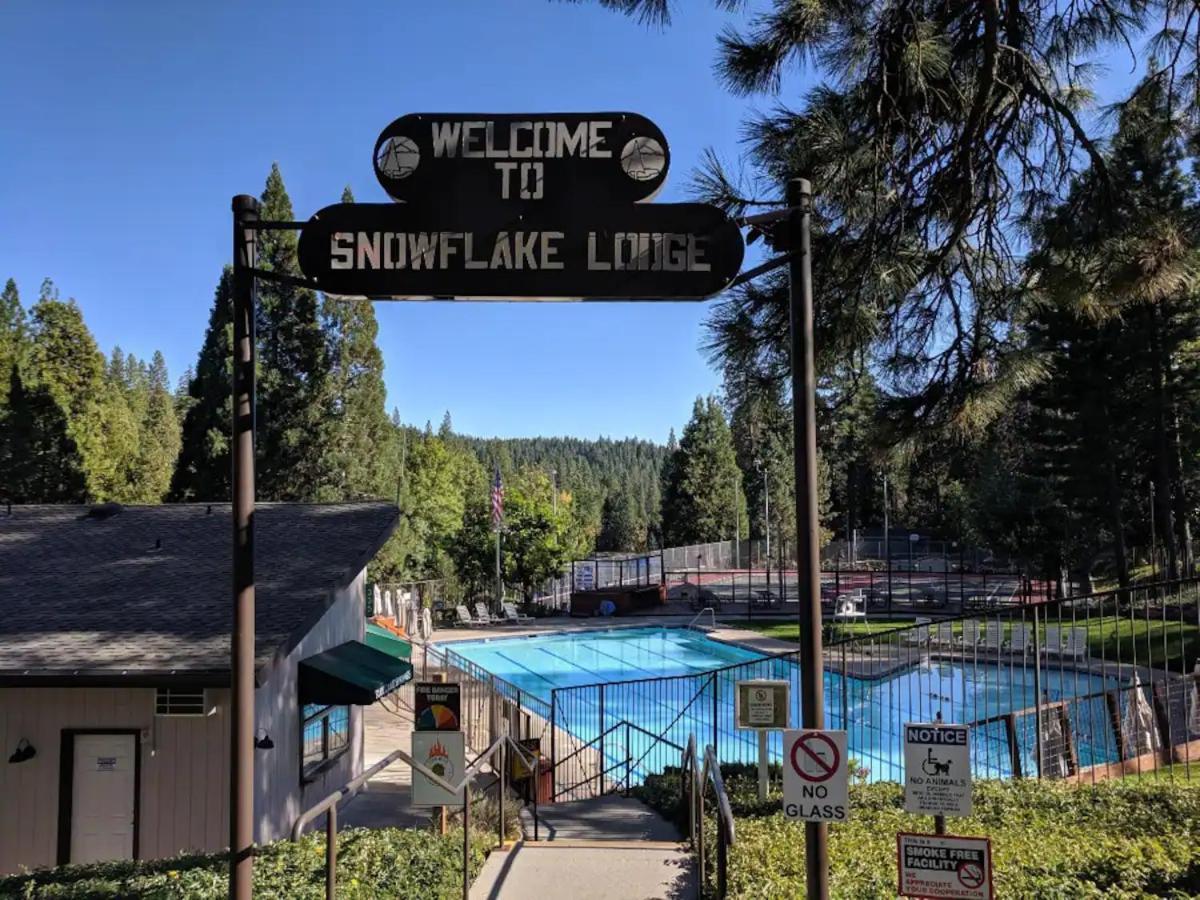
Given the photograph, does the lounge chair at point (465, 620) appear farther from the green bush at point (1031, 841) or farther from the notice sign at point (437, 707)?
the green bush at point (1031, 841)

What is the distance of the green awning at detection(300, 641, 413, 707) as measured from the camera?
9672mm

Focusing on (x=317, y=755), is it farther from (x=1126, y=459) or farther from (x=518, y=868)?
(x=1126, y=459)

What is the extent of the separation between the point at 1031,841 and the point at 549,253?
15.4 ft

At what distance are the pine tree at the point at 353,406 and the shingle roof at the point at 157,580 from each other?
16.9 m

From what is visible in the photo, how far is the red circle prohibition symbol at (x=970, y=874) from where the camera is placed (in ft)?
12.1

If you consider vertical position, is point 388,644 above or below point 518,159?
below

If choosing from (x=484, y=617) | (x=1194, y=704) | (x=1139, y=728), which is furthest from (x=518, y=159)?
(x=484, y=617)

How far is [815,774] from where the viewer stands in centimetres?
371

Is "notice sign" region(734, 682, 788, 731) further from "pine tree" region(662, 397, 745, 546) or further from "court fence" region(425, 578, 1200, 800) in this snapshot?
"pine tree" region(662, 397, 745, 546)

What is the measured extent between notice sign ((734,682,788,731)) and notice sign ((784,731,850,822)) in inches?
69.0

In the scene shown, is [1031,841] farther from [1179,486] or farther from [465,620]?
[465,620]

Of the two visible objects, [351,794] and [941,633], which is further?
[941,633]

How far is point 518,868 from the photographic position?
633 cm

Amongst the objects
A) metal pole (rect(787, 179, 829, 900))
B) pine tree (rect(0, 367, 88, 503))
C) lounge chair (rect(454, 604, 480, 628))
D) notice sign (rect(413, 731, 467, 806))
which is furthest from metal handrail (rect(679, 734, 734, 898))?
pine tree (rect(0, 367, 88, 503))
